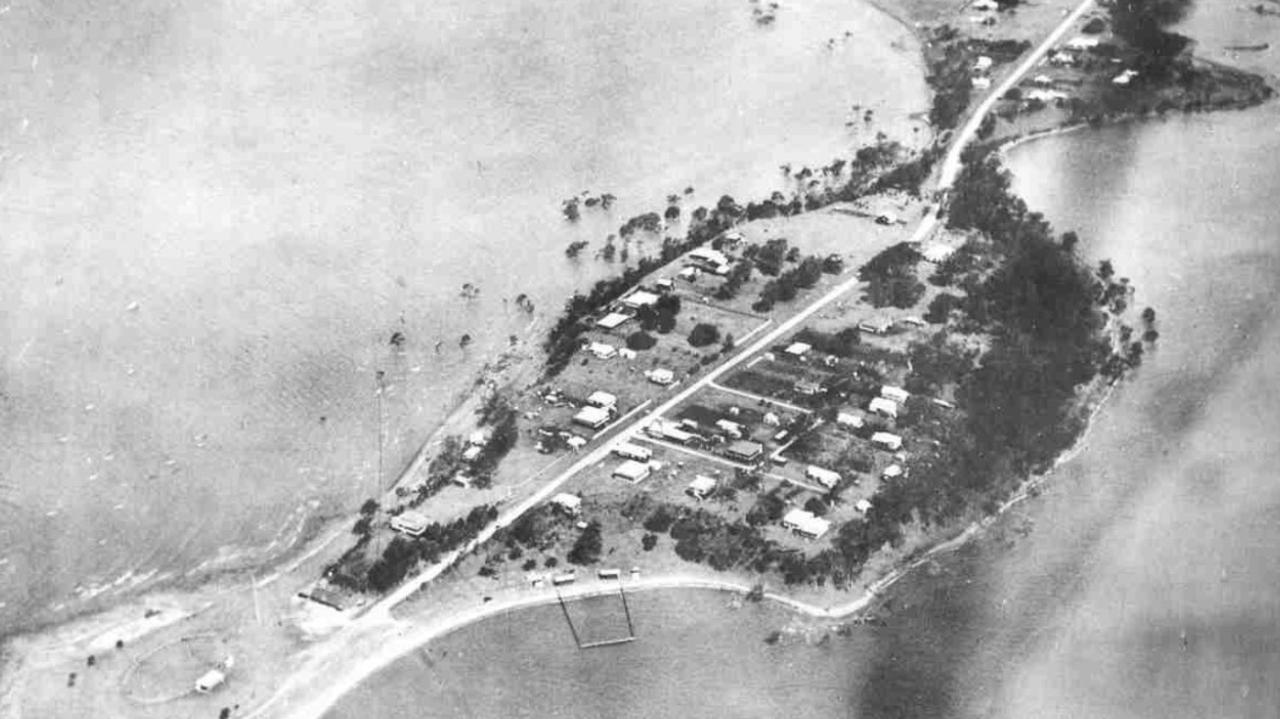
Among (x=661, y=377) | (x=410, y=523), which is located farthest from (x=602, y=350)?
(x=410, y=523)

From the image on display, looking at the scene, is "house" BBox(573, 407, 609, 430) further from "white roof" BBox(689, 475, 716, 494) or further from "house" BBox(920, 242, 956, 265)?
"house" BBox(920, 242, 956, 265)

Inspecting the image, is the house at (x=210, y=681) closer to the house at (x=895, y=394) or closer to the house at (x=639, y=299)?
the house at (x=895, y=394)

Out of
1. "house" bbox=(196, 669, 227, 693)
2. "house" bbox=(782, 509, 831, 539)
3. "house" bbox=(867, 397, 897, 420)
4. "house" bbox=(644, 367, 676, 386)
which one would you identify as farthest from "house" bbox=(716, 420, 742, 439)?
"house" bbox=(196, 669, 227, 693)

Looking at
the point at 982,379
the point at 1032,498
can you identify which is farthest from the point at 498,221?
the point at 1032,498

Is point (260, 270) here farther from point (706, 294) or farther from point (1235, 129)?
point (1235, 129)

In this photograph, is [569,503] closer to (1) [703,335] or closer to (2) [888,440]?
(2) [888,440]

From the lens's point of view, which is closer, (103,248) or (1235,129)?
(103,248)
